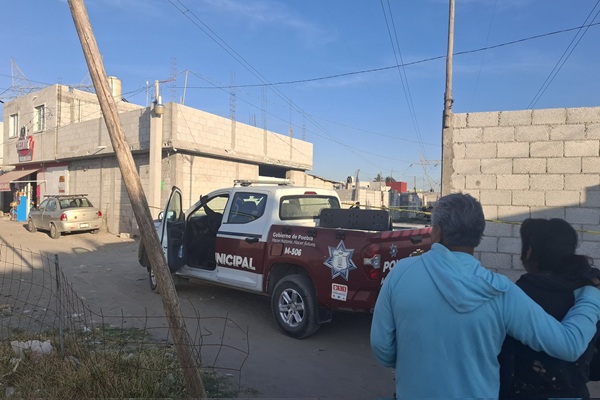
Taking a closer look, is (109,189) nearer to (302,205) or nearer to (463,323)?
(302,205)

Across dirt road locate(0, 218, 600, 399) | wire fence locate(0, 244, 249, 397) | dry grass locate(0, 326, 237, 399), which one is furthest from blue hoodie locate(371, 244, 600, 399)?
dirt road locate(0, 218, 600, 399)

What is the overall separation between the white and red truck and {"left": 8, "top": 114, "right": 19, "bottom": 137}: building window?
24251 mm

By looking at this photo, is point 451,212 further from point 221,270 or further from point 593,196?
point 221,270

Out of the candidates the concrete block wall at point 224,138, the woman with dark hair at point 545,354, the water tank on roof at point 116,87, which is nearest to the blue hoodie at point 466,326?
the woman with dark hair at point 545,354

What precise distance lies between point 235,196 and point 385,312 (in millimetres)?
5097

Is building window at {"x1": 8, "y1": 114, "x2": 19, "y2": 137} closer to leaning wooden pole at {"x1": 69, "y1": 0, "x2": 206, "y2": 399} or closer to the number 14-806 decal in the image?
the number 14-806 decal

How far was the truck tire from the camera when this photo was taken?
525 centimetres

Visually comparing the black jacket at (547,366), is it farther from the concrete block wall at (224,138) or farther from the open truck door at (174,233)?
the concrete block wall at (224,138)

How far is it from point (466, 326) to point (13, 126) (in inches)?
1239

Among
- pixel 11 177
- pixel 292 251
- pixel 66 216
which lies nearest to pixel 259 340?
pixel 292 251

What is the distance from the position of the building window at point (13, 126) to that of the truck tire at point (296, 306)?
89.0ft

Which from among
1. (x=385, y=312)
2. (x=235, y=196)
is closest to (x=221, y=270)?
(x=235, y=196)

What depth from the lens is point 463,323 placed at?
161 cm

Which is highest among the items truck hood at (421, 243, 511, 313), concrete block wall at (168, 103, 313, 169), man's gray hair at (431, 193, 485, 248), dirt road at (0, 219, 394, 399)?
concrete block wall at (168, 103, 313, 169)
